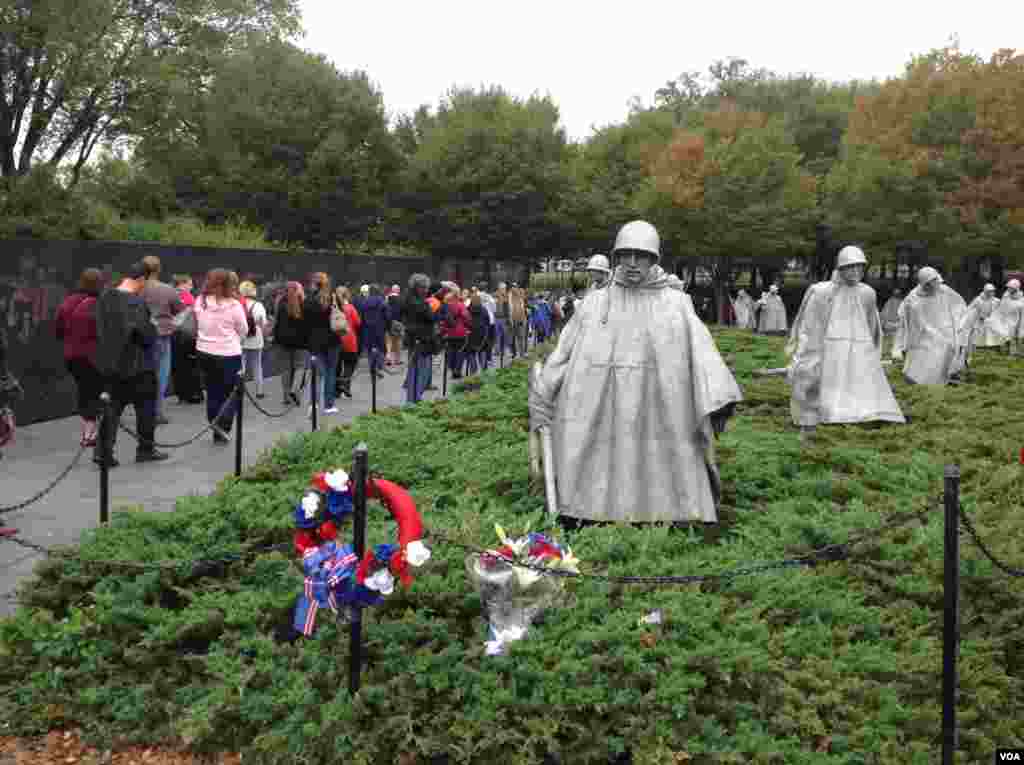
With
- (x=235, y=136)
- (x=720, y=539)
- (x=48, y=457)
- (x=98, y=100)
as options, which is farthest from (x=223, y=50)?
(x=720, y=539)

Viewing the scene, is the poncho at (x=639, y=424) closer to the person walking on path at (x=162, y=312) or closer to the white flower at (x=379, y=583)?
the white flower at (x=379, y=583)

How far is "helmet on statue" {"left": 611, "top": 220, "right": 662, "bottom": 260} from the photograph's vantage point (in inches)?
273

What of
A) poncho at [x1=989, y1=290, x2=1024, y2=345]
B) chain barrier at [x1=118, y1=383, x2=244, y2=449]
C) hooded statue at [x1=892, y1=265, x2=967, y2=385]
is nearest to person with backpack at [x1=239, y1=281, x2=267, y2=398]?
chain barrier at [x1=118, y1=383, x2=244, y2=449]

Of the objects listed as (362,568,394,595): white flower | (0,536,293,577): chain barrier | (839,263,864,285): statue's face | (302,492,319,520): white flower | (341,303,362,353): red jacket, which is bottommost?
(0,536,293,577): chain barrier

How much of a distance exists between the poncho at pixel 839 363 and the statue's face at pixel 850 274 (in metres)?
0.06

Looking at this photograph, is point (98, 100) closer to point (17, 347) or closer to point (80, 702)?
point (17, 347)

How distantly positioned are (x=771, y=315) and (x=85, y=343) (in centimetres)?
3420

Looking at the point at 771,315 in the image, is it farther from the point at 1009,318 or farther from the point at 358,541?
the point at 358,541

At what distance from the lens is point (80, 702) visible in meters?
5.16

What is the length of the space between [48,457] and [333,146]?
31.1 m

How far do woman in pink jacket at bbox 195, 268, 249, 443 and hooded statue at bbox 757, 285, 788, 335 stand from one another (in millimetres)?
31906

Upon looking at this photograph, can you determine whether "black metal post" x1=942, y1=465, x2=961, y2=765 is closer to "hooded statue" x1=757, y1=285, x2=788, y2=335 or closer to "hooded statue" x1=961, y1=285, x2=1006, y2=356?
"hooded statue" x1=961, y1=285, x2=1006, y2=356

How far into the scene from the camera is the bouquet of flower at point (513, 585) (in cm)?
515

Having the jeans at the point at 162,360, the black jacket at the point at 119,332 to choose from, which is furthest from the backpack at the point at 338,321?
the black jacket at the point at 119,332
